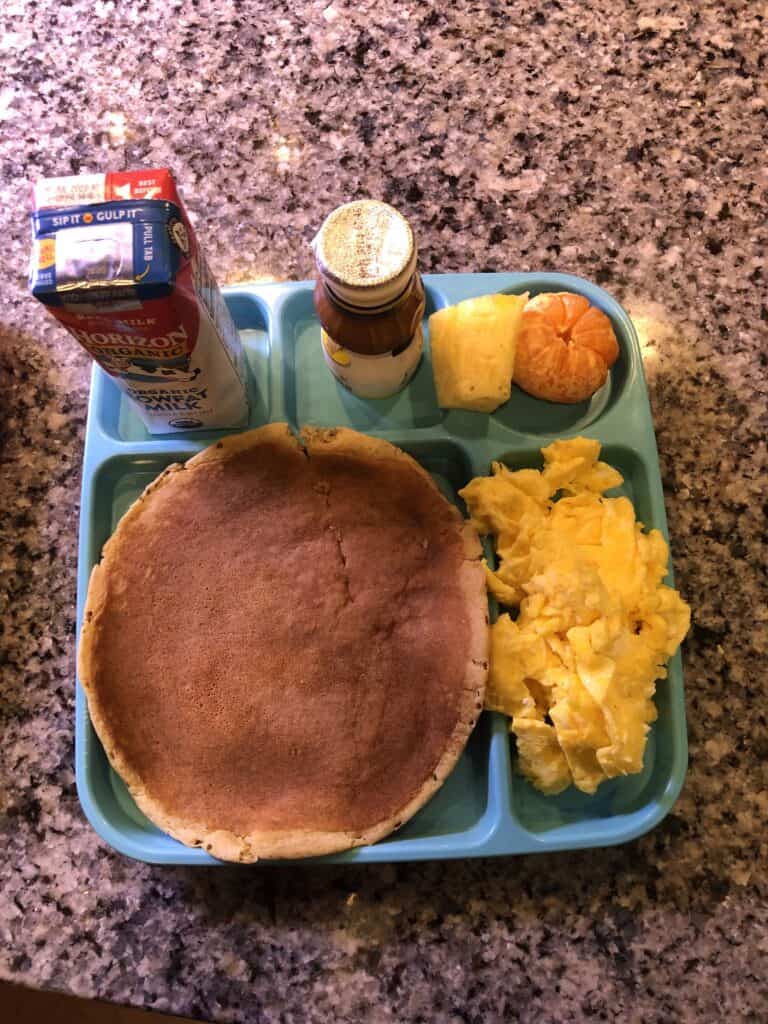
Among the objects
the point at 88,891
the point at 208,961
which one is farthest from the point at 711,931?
the point at 88,891

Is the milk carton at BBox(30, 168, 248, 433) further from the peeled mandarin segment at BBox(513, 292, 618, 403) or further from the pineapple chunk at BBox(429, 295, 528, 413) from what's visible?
the peeled mandarin segment at BBox(513, 292, 618, 403)

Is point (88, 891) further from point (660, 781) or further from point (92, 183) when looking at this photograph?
point (92, 183)

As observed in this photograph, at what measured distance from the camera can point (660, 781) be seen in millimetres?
1015

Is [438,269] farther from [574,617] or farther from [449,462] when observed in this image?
[574,617]

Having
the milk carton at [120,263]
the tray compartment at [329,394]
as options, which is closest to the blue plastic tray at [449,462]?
the tray compartment at [329,394]

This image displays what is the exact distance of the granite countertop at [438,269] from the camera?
1.03m

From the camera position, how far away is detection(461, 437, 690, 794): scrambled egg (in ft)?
3.16

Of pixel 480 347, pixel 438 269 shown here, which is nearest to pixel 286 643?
pixel 480 347

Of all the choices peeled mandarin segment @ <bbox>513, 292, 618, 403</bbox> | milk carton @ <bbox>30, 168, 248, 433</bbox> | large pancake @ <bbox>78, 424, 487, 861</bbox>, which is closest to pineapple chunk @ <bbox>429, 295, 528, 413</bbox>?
peeled mandarin segment @ <bbox>513, 292, 618, 403</bbox>

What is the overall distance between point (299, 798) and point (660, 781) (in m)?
0.47

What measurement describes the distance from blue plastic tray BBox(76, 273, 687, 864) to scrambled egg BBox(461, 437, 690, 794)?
44mm

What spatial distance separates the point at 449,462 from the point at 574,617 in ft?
0.99

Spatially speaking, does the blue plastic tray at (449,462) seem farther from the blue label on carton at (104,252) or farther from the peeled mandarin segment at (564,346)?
the blue label on carton at (104,252)

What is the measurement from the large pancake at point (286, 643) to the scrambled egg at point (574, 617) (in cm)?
5
